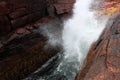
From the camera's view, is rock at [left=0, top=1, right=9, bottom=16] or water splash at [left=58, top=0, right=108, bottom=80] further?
rock at [left=0, top=1, right=9, bottom=16]

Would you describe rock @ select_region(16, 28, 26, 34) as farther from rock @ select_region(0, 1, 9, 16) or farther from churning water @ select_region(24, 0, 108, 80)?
churning water @ select_region(24, 0, 108, 80)

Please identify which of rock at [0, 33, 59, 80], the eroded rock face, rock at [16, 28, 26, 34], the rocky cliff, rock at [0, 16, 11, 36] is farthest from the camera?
rock at [16, 28, 26, 34]

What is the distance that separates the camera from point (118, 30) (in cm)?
699

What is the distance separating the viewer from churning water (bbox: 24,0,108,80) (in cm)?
1071

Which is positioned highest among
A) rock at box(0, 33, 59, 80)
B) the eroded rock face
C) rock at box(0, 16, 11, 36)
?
the eroded rock face

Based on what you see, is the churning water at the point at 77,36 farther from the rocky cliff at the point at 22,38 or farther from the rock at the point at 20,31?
the rock at the point at 20,31

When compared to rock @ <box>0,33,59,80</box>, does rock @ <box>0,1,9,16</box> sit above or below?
above

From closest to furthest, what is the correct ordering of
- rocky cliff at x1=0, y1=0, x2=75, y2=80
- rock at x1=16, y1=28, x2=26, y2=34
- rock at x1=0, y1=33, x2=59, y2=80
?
rock at x1=0, y1=33, x2=59, y2=80
rocky cliff at x1=0, y1=0, x2=75, y2=80
rock at x1=16, y1=28, x2=26, y2=34

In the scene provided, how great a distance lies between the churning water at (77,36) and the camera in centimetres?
1071

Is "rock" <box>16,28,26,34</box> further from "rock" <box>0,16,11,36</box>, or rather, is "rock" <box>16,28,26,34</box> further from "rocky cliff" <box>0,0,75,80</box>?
"rock" <box>0,16,11,36</box>

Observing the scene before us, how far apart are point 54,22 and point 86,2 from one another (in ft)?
15.2

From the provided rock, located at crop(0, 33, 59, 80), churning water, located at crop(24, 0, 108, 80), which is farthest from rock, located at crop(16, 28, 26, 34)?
churning water, located at crop(24, 0, 108, 80)

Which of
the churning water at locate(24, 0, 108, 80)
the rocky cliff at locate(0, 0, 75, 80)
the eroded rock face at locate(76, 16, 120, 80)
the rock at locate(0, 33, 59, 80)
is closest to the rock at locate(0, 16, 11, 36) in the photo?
the rocky cliff at locate(0, 0, 75, 80)

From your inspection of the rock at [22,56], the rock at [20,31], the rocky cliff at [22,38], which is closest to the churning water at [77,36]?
the rocky cliff at [22,38]
